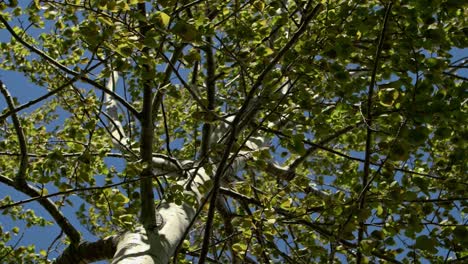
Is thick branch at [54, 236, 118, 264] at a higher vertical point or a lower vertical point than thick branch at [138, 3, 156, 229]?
lower

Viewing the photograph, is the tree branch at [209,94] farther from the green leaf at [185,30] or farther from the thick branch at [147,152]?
the green leaf at [185,30]

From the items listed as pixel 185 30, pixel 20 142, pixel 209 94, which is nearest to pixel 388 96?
pixel 185 30

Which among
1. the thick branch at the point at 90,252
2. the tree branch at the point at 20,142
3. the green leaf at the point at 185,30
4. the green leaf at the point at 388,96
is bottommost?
the thick branch at the point at 90,252

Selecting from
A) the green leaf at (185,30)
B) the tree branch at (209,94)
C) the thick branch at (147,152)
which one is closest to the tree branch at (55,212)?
the thick branch at (147,152)

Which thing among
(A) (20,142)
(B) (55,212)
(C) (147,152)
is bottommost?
(B) (55,212)

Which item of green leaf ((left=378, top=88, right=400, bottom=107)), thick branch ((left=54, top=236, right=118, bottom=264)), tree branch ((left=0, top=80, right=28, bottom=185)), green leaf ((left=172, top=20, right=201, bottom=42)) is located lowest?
thick branch ((left=54, top=236, right=118, bottom=264))

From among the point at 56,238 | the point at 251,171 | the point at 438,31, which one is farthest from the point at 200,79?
the point at 438,31

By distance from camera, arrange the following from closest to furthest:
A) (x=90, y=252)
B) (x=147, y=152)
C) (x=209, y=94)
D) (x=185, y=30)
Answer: (x=185, y=30)
(x=147, y=152)
(x=90, y=252)
(x=209, y=94)

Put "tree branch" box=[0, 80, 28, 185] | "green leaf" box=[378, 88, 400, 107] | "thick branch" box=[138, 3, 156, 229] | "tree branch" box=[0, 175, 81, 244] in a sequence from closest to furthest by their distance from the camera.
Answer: "green leaf" box=[378, 88, 400, 107], "thick branch" box=[138, 3, 156, 229], "tree branch" box=[0, 80, 28, 185], "tree branch" box=[0, 175, 81, 244]

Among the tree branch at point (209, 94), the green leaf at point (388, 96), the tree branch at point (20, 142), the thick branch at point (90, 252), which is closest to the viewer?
the green leaf at point (388, 96)

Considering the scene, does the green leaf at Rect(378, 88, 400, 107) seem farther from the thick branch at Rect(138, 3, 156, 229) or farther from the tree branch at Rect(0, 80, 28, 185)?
the tree branch at Rect(0, 80, 28, 185)

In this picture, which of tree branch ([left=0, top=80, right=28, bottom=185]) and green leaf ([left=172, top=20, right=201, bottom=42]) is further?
tree branch ([left=0, top=80, right=28, bottom=185])

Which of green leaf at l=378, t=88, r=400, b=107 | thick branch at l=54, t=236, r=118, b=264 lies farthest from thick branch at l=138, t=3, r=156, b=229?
green leaf at l=378, t=88, r=400, b=107

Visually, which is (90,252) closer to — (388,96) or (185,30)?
(185,30)
